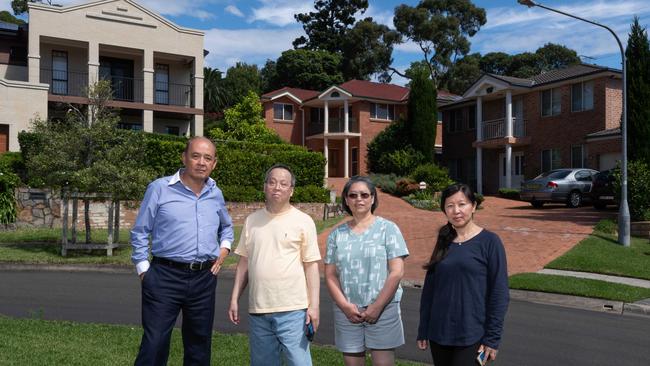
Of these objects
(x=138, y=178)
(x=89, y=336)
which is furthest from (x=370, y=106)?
(x=89, y=336)

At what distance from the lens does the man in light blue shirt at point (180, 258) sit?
4.48 m

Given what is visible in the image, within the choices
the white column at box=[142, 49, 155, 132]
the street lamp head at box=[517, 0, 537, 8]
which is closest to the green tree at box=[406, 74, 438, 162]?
the white column at box=[142, 49, 155, 132]

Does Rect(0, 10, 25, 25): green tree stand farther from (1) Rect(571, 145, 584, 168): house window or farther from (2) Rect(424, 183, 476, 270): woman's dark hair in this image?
(2) Rect(424, 183, 476, 270): woman's dark hair

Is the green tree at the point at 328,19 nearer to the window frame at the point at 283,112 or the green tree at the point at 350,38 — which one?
the green tree at the point at 350,38

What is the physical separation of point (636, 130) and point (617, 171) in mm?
1325

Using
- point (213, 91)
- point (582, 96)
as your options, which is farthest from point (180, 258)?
point (213, 91)

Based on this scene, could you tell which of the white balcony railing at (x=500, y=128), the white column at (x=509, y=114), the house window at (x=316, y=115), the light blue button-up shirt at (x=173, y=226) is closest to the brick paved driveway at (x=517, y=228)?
the white column at (x=509, y=114)

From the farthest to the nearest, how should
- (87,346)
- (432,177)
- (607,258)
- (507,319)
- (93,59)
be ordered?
1. (432,177)
2. (93,59)
3. (607,258)
4. (507,319)
5. (87,346)

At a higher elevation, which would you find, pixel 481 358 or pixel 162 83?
pixel 162 83

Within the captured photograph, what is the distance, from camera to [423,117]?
111 feet

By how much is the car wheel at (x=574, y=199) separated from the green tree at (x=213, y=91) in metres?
33.2

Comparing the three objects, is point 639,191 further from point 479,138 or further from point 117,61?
point 117,61

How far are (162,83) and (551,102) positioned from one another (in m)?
19.8

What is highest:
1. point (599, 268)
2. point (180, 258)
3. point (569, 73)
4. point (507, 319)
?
point (569, 73)
